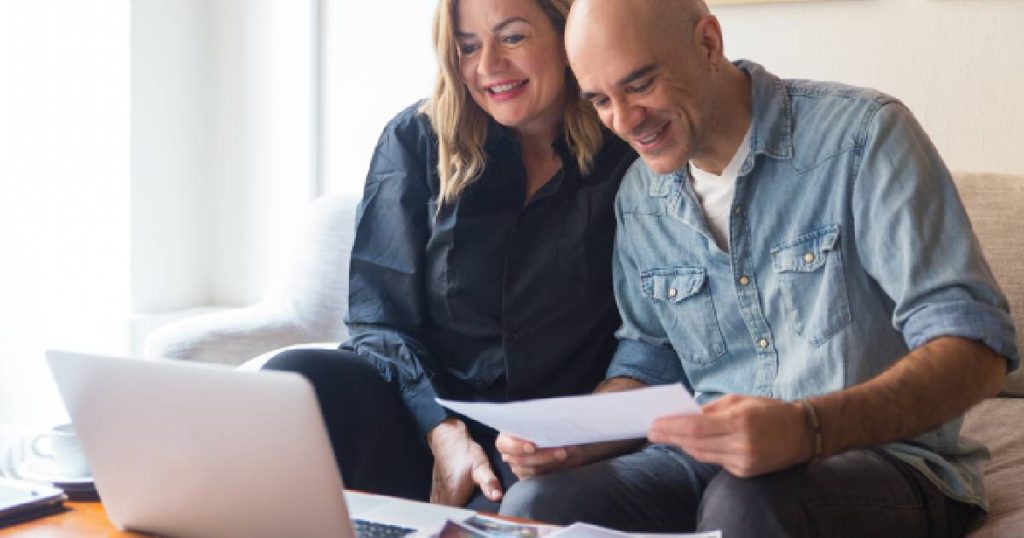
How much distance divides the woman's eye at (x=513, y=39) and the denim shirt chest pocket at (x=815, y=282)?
0.53 meters

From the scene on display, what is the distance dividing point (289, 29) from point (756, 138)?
1.72 metres

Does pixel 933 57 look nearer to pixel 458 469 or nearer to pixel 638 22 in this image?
pixel 638 22

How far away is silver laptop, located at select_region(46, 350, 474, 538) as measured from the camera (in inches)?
41.3

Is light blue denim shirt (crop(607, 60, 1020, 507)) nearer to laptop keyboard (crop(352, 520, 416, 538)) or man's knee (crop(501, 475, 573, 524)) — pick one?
man's knee (crop(501, 475, 573, 524))

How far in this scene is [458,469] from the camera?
5.26 feet

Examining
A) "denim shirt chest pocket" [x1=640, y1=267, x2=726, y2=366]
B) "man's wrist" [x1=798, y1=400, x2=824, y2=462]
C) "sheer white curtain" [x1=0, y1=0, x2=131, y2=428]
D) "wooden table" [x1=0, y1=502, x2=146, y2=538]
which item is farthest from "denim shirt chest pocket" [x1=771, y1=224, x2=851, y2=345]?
"sheer white curtain" [x1=0, y1=0, x2=131, y2=428]

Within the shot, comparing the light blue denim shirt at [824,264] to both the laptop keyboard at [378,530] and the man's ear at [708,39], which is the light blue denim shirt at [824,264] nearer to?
the man's ear at [708,39]

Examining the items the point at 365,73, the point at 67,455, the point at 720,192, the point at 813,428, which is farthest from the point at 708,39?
the point at 365,73

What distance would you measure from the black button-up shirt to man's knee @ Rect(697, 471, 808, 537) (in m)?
0.58

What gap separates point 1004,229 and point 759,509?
92cm

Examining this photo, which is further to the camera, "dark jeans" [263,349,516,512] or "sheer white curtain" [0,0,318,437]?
"sheer white curtain" [0,0,318,437]

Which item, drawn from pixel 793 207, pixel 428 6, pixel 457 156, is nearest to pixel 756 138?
pixel 793 207

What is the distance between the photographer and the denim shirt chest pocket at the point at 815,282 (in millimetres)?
1380

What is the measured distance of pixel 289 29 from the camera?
9.46ft
